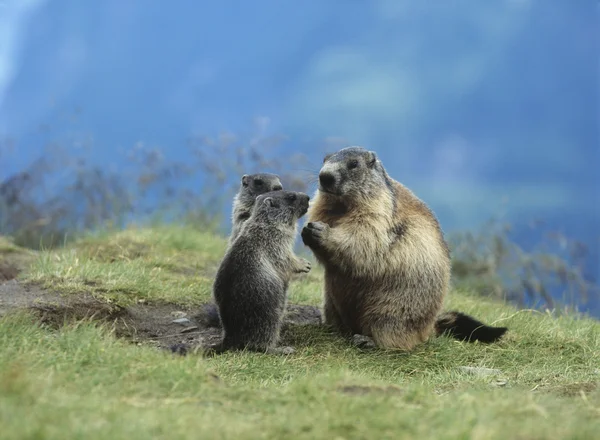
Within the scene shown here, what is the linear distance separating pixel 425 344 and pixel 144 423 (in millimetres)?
3408

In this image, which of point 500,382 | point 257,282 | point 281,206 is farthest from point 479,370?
point 281,206

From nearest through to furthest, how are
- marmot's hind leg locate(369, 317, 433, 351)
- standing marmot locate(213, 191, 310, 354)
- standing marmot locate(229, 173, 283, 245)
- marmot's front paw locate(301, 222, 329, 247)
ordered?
standing marmot locate(213, 191, 310, 354) → marmot's front paw locate(301, 222, 329, 247) → marmot's hind leg locate(369, 317, 433, 351) → standing marmot locate(229, 173, 283, 245)

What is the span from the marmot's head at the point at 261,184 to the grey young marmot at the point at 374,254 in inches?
23.4

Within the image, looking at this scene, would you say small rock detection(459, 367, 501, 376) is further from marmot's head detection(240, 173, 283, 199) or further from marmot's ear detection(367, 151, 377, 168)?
marmot's head detection(240, 173, 283, 199)

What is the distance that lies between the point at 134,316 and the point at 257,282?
1.56 metres

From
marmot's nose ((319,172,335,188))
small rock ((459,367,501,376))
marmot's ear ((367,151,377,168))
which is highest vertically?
marmot's ear ((367,151,377,168))

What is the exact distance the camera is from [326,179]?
5938 millimetres

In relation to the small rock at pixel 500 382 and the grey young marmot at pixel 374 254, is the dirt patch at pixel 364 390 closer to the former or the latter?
the small rock at pixel 500 382

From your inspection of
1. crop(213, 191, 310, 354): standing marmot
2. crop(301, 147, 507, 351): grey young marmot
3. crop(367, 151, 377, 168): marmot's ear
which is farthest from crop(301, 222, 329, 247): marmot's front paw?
crop(367, 151, 377, 168): marmot's ear

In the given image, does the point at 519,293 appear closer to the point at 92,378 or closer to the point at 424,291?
the point at 424,291

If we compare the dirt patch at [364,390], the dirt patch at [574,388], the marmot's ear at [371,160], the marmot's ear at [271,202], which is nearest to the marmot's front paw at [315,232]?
the marmot's ear at [271,202]

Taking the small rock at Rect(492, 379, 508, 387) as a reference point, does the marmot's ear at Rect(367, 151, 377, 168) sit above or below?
above

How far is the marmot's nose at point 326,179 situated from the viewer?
19.4ft

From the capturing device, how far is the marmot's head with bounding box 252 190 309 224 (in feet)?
19.4
